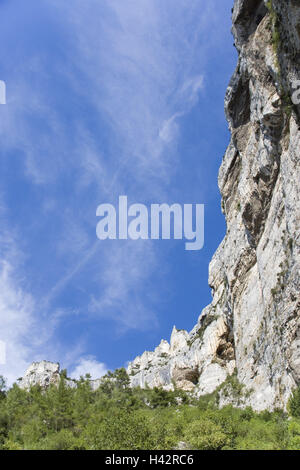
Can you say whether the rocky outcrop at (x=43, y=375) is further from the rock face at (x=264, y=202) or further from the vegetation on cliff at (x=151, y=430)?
the vegetation on cliff at (x=151, y=430)

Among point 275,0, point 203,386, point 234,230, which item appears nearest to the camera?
point 275,0

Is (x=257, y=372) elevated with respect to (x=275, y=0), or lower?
lower

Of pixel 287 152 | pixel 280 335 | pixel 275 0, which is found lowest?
pixel 280 335

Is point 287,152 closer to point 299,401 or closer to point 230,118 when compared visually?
point 230,118

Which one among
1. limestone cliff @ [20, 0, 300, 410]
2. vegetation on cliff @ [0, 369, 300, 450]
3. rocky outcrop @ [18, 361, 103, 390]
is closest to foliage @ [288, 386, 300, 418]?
vegetation on cliff @ [0, 369, 300, 450]

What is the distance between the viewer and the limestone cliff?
3159 centimetres

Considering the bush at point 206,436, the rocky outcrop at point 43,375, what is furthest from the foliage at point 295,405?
the rocky outcrop at point 43,375

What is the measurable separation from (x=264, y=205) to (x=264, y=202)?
391 millimetres

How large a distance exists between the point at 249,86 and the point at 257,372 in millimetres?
31279

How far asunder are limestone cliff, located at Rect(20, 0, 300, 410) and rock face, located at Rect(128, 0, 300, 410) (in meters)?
0.09

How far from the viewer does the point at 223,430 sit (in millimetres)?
26219

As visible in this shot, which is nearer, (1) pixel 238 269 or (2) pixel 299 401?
(2) pixel 299 401
